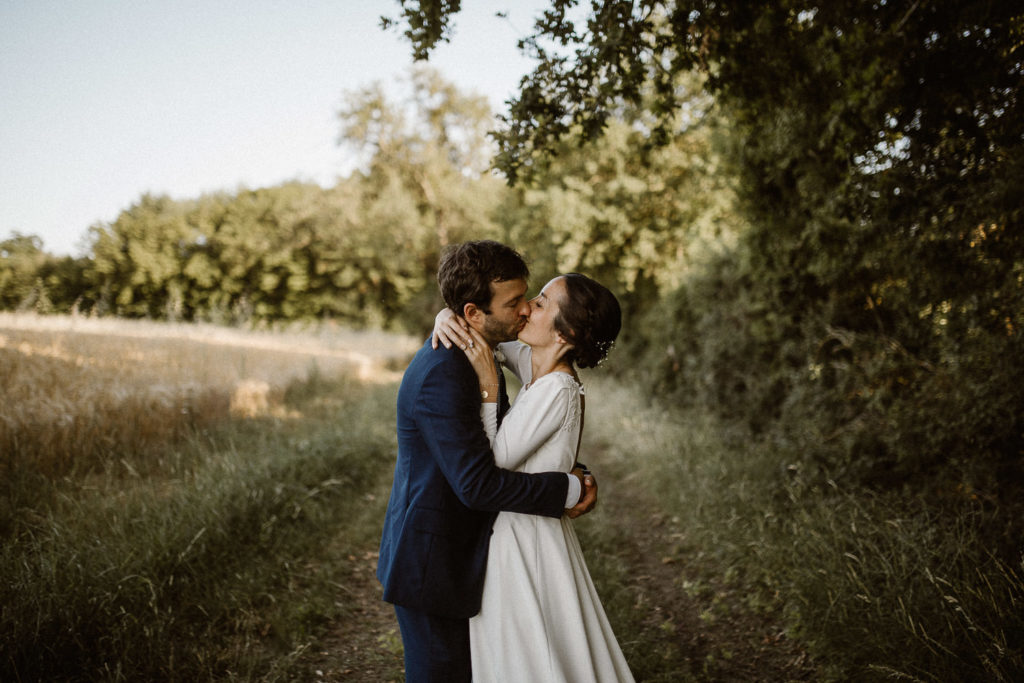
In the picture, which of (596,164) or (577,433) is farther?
(596,164)

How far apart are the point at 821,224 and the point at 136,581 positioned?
632 centimetres

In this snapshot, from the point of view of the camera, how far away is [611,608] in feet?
13.8

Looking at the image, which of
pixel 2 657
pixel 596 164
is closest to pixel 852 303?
pixel 2 657

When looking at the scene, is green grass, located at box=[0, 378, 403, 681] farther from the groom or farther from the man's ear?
the man's ear

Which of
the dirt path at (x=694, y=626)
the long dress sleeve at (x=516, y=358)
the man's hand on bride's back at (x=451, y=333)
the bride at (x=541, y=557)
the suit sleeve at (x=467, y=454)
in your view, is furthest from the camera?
the dirt path at (x=694, y=626)

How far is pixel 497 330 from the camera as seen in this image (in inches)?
99.0

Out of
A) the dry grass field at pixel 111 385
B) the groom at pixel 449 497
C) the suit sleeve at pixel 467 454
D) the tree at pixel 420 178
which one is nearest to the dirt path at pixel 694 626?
the groom at pixel 449 497

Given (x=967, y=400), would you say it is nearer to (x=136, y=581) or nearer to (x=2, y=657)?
(x=136, y=581)

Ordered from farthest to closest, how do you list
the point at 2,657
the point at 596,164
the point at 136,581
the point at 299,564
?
the point at 596,164, the point at 299,564, the point at 136,581, the point at 2,657

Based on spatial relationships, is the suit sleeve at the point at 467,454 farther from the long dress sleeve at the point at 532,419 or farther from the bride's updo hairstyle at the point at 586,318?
the bride's updo hairstyle at the point at 586,318

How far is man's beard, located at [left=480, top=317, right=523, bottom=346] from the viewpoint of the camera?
2480 mm

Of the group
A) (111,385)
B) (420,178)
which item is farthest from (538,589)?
(420,178)

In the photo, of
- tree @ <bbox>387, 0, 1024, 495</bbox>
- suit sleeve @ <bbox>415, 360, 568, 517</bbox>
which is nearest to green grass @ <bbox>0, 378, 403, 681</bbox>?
suit sleeve @ <bbox>415, 360, 568, 517</bbox>

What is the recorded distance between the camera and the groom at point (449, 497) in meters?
→ 2.08
